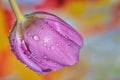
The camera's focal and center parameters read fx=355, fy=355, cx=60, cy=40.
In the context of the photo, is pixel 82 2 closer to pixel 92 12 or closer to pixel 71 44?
pixel 92 12

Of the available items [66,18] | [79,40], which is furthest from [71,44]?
[66,18]

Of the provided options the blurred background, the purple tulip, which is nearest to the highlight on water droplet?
the purple tulip

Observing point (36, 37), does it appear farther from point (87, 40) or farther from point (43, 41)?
point (87, 40)

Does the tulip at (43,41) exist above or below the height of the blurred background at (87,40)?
below

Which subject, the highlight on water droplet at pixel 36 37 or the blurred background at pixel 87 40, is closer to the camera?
the highlight on water droplet at pixel 36 37

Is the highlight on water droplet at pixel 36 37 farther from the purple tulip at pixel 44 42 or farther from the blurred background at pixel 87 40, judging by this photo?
the blurred background at pixel 87 40

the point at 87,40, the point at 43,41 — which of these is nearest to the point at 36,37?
the point at 43,41

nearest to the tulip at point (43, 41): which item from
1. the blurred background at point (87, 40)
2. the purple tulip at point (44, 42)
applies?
the purple tulip at point (44, 42)

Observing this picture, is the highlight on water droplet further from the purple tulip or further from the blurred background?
the blurred background

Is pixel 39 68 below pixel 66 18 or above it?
below
